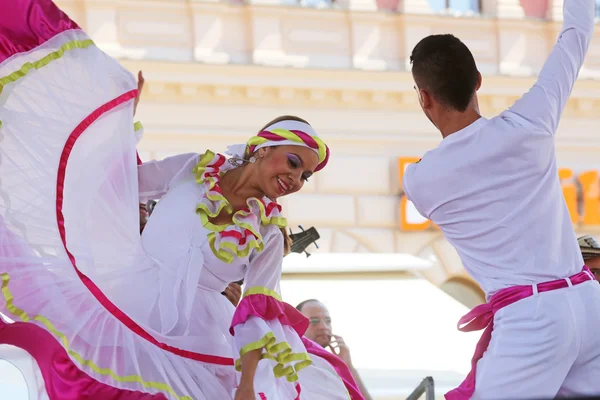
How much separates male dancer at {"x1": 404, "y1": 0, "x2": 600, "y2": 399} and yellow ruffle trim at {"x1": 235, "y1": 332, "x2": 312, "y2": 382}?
532 mm

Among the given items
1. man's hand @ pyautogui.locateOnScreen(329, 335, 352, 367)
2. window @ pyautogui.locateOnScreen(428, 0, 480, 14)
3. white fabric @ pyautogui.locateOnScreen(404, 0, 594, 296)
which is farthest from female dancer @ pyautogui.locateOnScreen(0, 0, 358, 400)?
window @ pyautogui.locateOnScreen(428, 0, 480, 14)

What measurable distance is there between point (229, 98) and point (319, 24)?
4.38 feet

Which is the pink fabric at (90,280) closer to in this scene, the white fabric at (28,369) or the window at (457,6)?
the white fabric at (28,369)

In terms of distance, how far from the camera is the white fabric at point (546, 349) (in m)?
3.30

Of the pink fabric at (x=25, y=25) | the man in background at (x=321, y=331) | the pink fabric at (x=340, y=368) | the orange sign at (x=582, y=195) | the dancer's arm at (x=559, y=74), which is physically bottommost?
the orange sign at (x=582, y=195)

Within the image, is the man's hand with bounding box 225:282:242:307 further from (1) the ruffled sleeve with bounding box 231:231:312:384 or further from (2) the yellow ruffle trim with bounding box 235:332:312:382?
(2) the yellow ruffle trim with bounding box 235:332:312:382

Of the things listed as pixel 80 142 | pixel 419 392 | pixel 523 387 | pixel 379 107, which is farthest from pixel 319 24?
pixel 523 387

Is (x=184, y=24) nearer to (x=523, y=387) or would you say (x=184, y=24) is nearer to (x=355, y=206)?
(x=355, y=206)

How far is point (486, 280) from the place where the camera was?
351 centimetres

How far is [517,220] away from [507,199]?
0.22 ft

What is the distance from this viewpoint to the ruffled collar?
13.1 ft

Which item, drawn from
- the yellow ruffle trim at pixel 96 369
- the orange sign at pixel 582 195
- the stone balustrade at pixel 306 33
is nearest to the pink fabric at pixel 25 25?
the yellow ruffle trim at pixel 96 369

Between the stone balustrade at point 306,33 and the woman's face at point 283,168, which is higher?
the stone balustrade at point 306,33

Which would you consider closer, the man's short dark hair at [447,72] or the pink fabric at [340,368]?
the man's short dark hair at [447,72]
